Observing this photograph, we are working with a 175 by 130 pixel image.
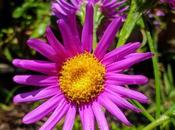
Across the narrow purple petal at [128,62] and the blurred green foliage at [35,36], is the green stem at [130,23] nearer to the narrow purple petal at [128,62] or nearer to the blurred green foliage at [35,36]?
the narrow purple petal at [128,62]

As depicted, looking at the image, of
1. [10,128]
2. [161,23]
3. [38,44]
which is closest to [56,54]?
[38,44]

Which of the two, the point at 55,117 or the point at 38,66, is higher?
the point at 38,66

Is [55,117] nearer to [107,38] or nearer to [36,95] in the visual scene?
[36,95]

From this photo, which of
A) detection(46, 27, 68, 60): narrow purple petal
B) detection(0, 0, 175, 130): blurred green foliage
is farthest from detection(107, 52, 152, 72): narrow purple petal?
detection(0, 0, 175, 130): blurred green foliage

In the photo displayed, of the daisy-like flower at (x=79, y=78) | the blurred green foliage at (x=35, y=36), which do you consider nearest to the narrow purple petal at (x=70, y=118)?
the daisy-like flower at (x=79, y=78)

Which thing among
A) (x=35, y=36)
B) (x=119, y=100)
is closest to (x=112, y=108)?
(x=119, y=100)

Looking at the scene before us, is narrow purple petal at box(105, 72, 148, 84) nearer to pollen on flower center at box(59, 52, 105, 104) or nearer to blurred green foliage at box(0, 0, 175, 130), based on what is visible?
pollen on flower center at box(59, 52, 105, 104)
